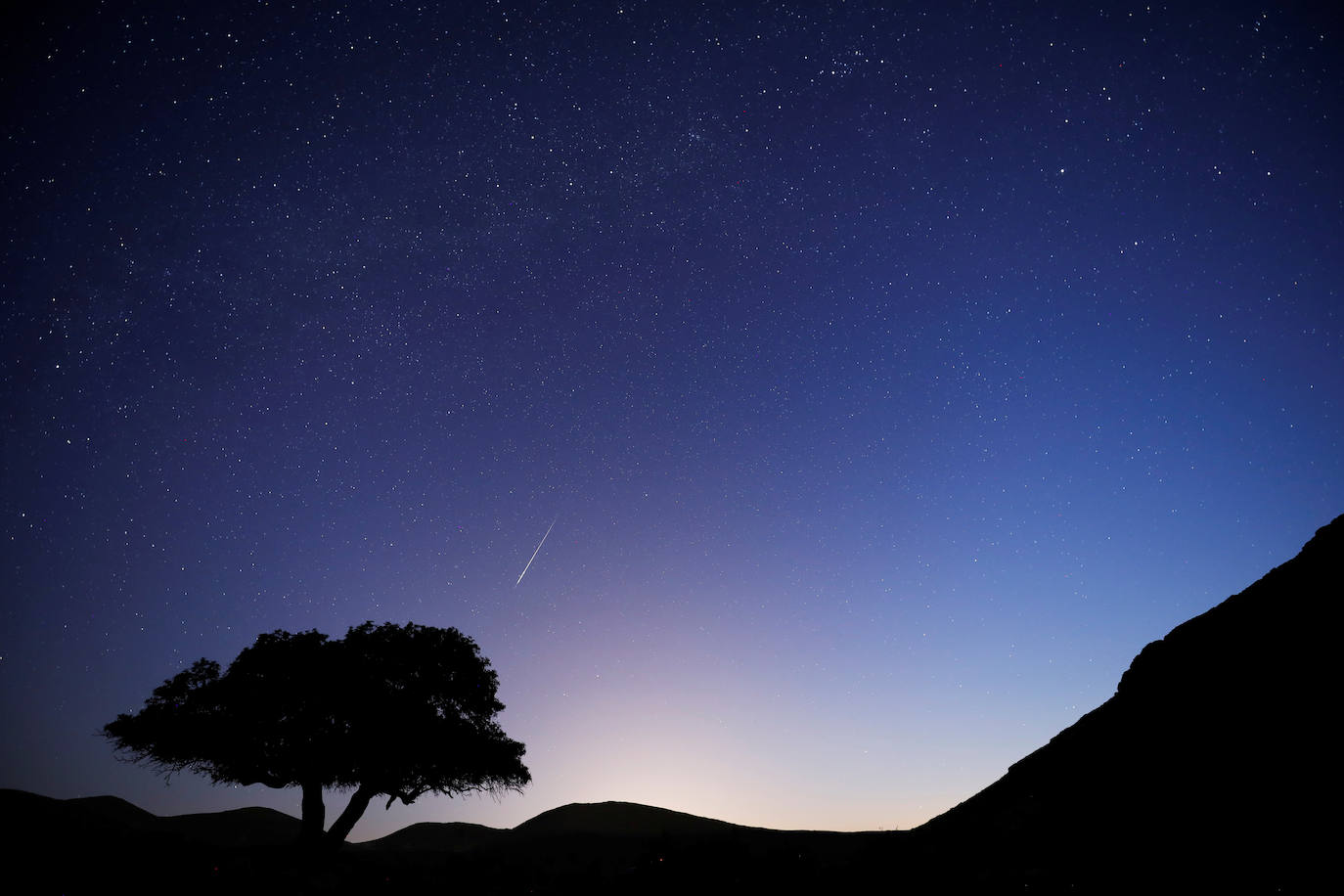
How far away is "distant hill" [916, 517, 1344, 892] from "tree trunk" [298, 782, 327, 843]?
25.2m

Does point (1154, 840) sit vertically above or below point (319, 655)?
below

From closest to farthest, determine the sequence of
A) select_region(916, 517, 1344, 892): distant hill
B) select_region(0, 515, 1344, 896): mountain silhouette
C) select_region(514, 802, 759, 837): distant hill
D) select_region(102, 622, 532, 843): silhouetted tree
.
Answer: select_region(916, 517, 1344, 892): distant hill, select_region(0, 515, 1344, 896): mountain silhouette, select_region(102, 622, 532, 843): silhouetted tree, select_region(514, 802, 759, 837): distant hill

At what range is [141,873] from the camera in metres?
19.3

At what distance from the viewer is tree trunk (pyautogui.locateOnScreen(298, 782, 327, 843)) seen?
89.9 feet

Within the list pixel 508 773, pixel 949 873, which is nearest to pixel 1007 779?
pixel 949 873

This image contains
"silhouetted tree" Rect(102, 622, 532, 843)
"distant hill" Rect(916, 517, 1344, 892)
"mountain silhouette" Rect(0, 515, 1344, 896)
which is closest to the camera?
"distant hill" Rect(916, 517, 1344, 892)

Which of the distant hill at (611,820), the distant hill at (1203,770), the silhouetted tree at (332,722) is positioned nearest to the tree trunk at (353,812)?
the silhouetted tree at (332,722)

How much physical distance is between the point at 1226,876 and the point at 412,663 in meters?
29.1

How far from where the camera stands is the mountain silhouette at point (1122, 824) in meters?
10.1

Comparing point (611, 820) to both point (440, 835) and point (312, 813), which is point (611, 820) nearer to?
point (440, 835)

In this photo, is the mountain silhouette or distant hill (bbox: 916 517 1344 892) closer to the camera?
distant hill (bbox: 916 517 1344 892)

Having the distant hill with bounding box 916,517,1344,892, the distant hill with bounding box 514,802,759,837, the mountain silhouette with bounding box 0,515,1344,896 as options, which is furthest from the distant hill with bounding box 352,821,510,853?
the distant hill with bounding box 916,517,1344,892

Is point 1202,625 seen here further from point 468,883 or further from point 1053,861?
point 468,883

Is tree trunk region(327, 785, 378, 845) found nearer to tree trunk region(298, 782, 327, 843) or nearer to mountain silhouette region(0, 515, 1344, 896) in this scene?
tree trunk region(298, 782, 327, 843)
